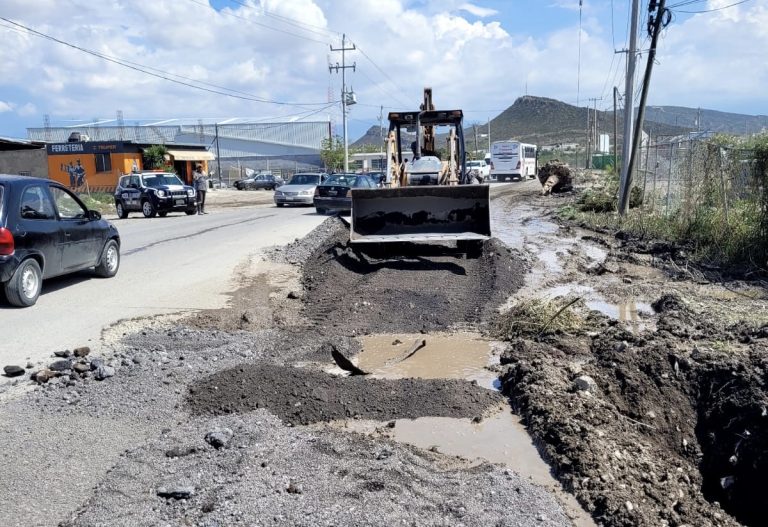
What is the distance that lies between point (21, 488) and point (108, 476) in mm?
498

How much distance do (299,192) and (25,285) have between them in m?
22.4

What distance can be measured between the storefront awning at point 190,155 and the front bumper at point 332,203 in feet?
79.8

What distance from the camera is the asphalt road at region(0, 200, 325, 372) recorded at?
25.2ft

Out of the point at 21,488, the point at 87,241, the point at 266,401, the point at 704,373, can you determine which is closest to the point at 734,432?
the point at 704,373

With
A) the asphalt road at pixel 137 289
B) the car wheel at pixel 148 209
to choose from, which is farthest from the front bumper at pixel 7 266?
the car wheel at pixel 148 209

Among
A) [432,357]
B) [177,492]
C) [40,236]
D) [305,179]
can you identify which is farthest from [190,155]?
[177,492]

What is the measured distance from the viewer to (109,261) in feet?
38.0

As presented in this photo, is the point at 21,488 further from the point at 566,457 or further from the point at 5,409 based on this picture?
the point at 566,457

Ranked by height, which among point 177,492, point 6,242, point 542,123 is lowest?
point 177,492

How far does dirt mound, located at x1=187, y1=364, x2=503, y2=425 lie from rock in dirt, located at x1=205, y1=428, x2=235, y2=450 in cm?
59

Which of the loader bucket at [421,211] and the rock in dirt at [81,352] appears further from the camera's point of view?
the loader bucket at [421,211]

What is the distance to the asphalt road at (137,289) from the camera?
7.70 metres

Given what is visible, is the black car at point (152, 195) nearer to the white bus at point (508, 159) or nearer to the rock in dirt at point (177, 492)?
the rock in dirt at point (177, 492)

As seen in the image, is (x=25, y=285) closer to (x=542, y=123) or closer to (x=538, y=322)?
(x=538, y=322)
